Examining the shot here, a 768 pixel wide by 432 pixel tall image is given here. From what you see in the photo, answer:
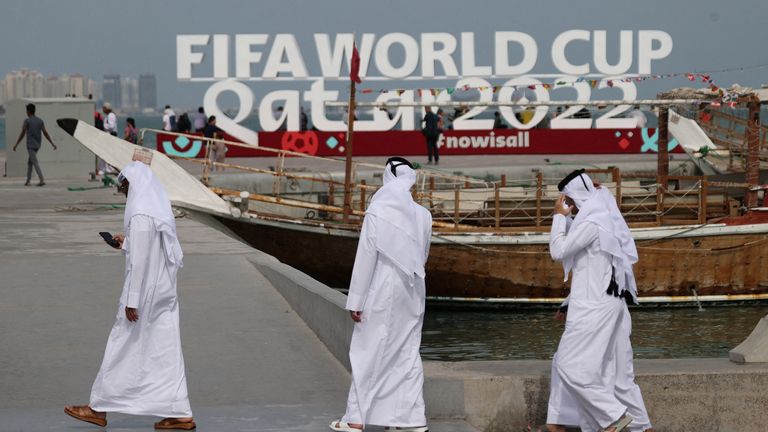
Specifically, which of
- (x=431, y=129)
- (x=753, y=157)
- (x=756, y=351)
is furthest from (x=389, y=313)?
(x=431, y=129)

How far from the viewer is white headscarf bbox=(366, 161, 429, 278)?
8.15 metres

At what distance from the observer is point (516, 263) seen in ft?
72.2

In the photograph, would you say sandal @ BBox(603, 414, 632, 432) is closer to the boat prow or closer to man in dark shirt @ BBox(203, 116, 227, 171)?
the boat prow

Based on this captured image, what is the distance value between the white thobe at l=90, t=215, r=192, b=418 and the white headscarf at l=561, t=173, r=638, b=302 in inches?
98.1

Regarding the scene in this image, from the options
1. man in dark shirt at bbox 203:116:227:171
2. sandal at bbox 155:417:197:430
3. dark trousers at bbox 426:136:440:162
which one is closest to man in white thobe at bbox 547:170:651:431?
sandal at bbox 155:417:197:430

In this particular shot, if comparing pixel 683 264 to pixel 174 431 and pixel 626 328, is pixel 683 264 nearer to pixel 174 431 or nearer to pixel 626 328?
pixel 626 328

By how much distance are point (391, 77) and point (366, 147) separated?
2676 millimetres

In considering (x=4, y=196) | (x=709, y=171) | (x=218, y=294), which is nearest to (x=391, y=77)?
(x=709, y=171)

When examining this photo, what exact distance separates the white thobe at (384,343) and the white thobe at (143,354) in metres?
1.03

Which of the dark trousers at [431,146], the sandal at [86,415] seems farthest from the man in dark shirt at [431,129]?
the sandal at [86,415]

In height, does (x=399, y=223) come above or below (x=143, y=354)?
above

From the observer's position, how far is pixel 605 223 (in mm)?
8359

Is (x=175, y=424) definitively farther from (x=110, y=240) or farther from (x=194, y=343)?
(x=194, y=343)

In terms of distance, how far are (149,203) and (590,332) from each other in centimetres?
275
